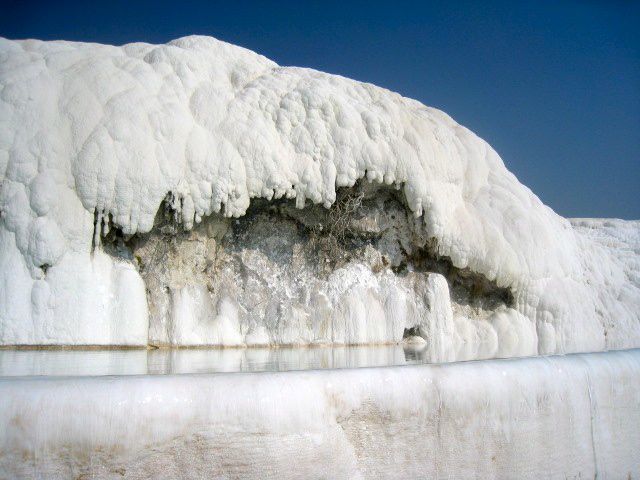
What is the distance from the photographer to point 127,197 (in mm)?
6910

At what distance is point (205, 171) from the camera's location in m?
7.27

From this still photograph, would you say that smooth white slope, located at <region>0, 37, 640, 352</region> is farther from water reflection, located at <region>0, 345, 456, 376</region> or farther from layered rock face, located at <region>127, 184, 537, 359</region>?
water reflection, located at <region>0, 345, 456, 376</region>

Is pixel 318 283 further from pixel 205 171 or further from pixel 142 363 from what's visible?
pixel 142 363

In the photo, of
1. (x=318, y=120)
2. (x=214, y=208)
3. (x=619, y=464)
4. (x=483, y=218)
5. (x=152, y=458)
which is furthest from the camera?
(x=483, y=218)

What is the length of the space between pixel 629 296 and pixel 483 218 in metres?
2.86

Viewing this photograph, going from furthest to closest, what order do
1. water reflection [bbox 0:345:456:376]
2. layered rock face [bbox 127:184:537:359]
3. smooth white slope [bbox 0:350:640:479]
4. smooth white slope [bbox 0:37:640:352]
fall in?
layered rock face [bbox 127:184:537:359], smooth white slope [bbox 0:37:640:352], water reflection [bbox 0:345:456:376], smooth white slope [bbox 0:350:640:479]

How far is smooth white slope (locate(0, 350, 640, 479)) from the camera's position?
91.7 inches

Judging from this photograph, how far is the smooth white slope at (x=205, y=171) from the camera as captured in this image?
6.64 m

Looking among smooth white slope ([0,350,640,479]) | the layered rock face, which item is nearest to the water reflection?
smooth white slope ([0,350,640,479])

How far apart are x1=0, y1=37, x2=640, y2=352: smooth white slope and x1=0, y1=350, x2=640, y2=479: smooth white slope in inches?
171

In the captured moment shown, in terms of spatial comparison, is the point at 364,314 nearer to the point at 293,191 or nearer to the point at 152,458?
the point at 293,191

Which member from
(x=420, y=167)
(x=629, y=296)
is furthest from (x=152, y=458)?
(x=629, y=296)

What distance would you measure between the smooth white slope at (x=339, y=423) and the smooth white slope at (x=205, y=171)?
14.3ft

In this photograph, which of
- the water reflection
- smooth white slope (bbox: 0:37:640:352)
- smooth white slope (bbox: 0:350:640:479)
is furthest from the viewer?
smooth white slope (bbox: 0:37:640:352)
